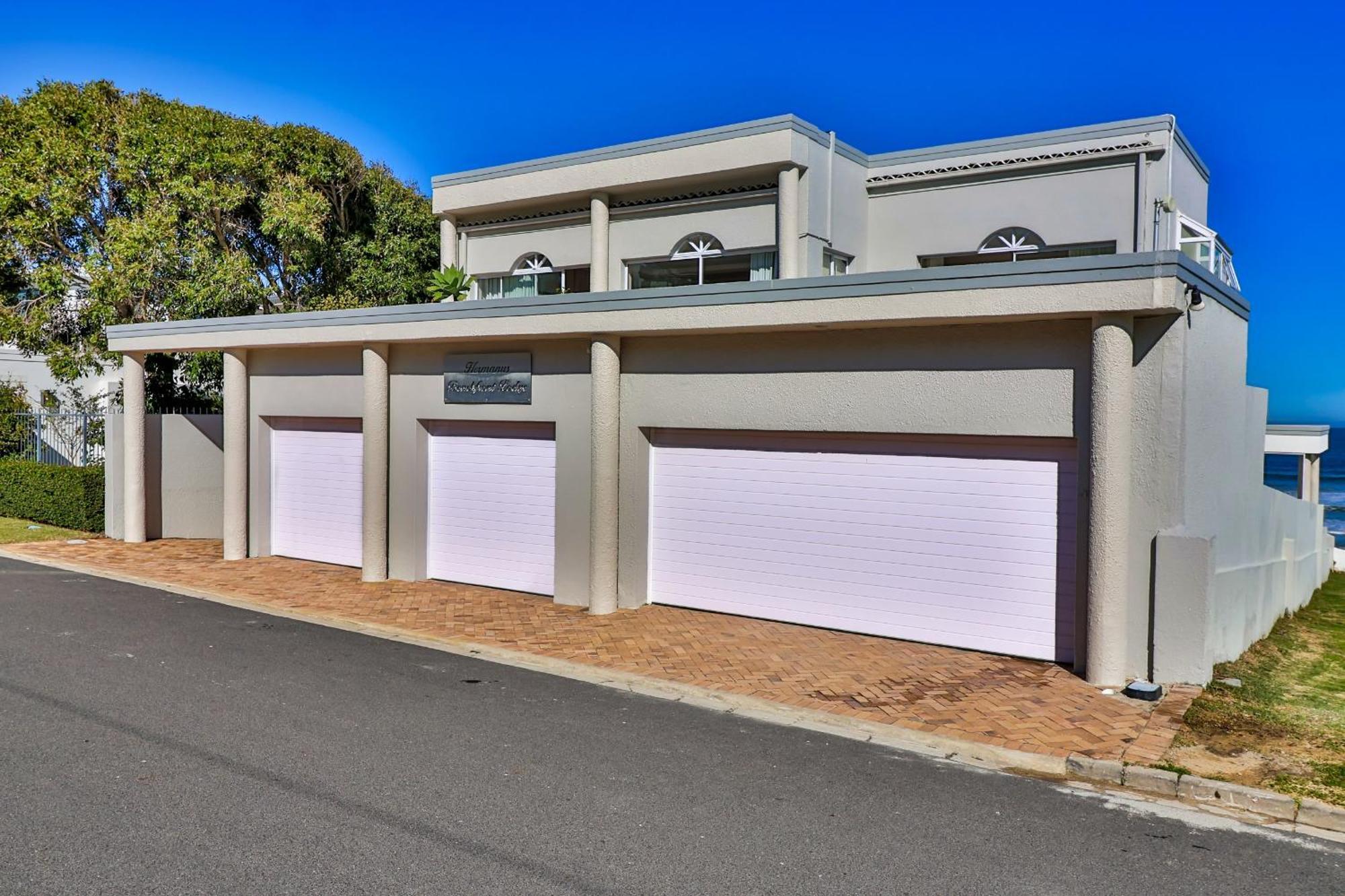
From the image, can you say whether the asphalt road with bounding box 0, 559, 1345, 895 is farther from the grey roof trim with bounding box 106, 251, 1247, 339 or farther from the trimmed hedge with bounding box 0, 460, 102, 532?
the trimmed hedge with bounding box 0, 460, 102, 532

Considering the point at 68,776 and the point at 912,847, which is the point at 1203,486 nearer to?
the point at 912,847

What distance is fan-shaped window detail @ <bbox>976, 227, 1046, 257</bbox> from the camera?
51.9ft

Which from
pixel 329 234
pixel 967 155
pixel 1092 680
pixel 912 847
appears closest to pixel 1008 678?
pixel 1092 680

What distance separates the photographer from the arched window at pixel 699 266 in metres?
16.5

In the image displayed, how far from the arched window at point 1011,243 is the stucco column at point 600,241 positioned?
6.40m

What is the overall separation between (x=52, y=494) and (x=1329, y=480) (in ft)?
304

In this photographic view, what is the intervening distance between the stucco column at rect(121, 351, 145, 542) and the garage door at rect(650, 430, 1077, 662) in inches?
405

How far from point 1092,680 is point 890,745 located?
2616 mm

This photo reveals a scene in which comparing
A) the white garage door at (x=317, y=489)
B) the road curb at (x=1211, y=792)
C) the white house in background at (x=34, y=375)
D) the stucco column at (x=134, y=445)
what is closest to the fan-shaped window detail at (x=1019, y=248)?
the white garage door at (x=317, y=489)

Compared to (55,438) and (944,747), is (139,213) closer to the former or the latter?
(55,438)

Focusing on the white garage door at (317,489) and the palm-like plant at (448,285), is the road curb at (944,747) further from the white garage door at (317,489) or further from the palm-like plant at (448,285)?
the palm-like plant at (448,285)

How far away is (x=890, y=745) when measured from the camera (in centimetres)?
715

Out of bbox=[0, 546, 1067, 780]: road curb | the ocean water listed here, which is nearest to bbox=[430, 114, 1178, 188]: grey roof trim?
bbox=[0, 546, 1067, 780]: road curb

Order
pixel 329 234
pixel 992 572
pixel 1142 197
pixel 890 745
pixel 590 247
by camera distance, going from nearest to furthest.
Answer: pixel 890 745 < pixel 992 572 < pixel 1142 197 < pixel 590 247 < pixel 329 234
